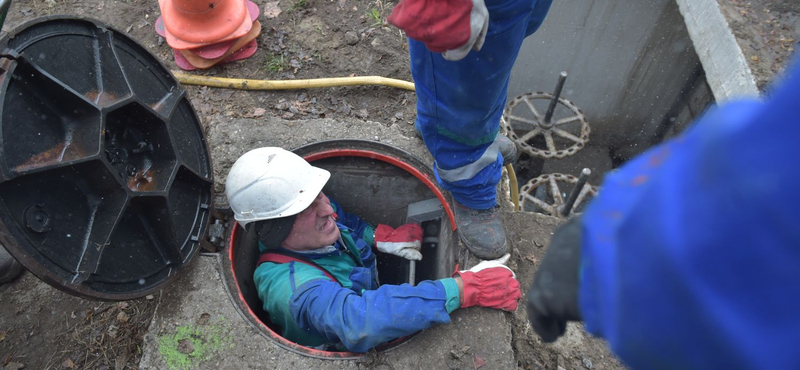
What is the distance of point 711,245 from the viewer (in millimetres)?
701

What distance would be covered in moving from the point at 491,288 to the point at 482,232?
0.43 m

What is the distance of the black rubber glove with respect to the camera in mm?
1104

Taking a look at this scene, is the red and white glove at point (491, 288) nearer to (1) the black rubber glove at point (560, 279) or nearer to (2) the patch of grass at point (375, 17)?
(1) the black rubber glove at point (560, 279)

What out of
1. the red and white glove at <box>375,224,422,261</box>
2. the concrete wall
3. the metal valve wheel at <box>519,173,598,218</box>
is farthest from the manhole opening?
the concrete wall

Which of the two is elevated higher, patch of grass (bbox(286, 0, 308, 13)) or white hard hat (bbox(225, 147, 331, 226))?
patch of grass (bbox(286, 0, 308, 13))

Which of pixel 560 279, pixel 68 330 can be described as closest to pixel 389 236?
pixel 68 330

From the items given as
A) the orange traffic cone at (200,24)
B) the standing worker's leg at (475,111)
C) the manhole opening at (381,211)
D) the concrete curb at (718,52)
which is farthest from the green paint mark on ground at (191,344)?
the concrete curb at (718,52)

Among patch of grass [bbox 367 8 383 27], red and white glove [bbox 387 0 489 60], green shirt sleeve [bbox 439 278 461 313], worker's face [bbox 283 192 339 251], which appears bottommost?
worker's face [bbox 283 192 339 251]

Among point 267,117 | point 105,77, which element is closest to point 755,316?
point 105,77

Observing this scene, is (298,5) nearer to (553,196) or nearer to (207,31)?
(207,31)

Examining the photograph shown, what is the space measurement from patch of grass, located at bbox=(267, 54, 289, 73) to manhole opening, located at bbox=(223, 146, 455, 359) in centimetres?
108

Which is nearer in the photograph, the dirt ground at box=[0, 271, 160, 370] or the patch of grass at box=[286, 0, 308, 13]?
the dirt ground at box=[0, 271, 160, 370]

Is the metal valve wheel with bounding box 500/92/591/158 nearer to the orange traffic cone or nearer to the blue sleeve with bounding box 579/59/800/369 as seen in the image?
the orange traffic cone

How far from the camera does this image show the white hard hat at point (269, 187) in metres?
2.59
